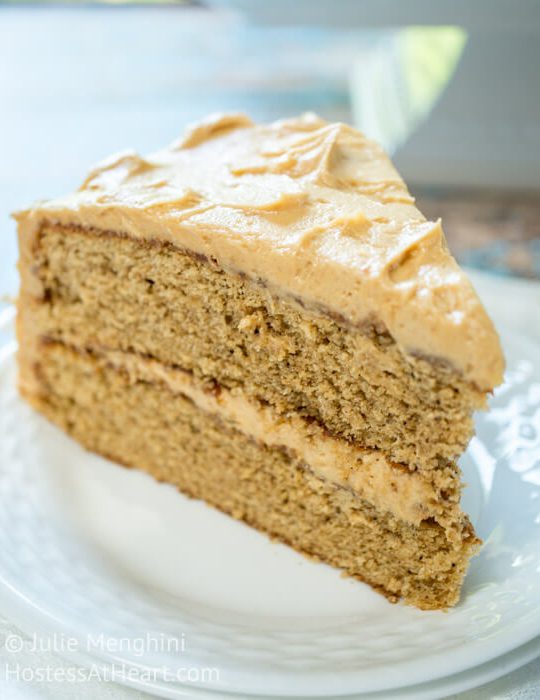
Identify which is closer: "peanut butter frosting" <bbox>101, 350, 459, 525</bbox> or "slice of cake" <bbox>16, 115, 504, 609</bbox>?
"slice of cake" <bbox>16, 115, 504, 609</bbox>

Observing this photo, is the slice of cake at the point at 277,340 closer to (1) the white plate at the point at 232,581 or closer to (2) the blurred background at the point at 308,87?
(1) the white plate at the point at 232,581

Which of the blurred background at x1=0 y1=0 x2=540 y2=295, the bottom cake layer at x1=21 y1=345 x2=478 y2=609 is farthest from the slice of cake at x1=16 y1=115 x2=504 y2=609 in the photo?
the blurred background at x1=0 y1=0 x2=540 y2=295

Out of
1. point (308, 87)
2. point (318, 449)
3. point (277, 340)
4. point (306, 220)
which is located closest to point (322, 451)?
point (318, 449)

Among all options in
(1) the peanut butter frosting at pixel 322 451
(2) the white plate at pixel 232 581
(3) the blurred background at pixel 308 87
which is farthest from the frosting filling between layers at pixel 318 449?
(3) the blurred background at pixel 308 87

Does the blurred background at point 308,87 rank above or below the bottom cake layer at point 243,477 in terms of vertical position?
above

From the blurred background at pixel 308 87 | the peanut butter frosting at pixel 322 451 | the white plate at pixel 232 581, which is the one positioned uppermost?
the blurred background at pixel 308 87

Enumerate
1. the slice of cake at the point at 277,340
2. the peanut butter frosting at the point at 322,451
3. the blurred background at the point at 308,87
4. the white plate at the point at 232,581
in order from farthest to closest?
the blurred background at the point at 308,87
the peanut butter frosting at the point at 322,451
the slice of cake at the point at 277,340
the white plate at the point at 232,581

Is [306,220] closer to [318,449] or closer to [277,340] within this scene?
[277,340]

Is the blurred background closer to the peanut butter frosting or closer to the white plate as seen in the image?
the white plate
